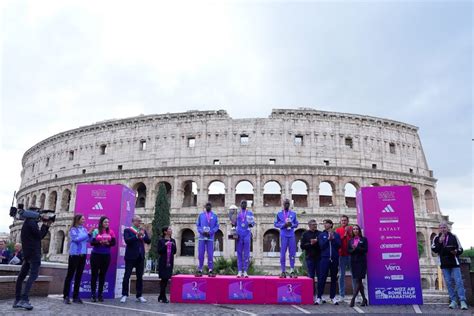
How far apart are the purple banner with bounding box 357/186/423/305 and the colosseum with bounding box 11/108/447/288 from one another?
21.7 metres

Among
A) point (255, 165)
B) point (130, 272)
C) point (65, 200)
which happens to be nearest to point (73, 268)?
point (130, 272)

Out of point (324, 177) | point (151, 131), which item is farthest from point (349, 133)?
point (151, 131)

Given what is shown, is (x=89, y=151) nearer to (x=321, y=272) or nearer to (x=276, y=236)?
(x=276, y=236)

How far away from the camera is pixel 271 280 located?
8891 millimetres

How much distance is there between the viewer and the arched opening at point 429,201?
36031 millimetres

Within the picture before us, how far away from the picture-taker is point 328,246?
29.6ft

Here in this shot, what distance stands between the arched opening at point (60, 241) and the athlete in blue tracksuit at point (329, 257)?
112ft

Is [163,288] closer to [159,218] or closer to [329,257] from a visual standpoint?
[329,257]

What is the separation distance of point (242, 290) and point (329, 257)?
230 cm

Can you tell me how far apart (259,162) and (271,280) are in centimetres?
2406

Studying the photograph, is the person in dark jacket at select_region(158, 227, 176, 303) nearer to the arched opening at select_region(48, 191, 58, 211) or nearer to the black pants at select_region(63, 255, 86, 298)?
the black pants at select_region(63, 255, 86, 298)

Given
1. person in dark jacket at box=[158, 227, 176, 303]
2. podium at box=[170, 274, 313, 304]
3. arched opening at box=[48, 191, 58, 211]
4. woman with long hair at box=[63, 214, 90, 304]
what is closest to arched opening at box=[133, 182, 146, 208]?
arched opening at box=[48, 191, 58, 211]

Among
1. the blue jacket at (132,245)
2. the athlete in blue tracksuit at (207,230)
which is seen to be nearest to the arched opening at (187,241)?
the athlete in blue tracksuit at (207,230)

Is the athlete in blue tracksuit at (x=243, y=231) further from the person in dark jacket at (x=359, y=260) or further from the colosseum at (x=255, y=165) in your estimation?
the colosseum at (x=255, y=165)
